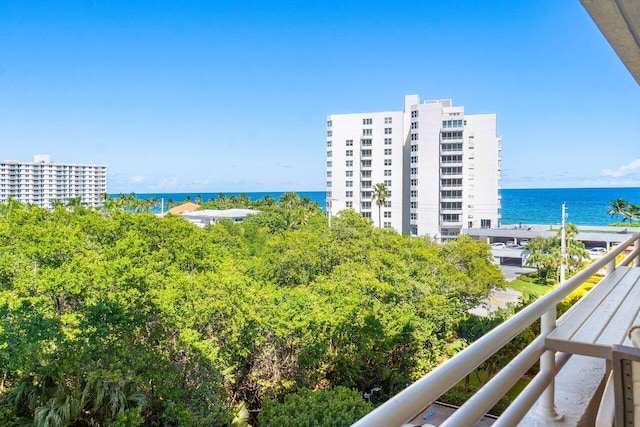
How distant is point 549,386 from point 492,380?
61 cm

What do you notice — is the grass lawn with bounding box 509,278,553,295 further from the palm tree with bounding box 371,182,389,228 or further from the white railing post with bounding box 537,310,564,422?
the white railing post with bounding box 537,310,564,422

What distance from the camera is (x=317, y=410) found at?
748 cm

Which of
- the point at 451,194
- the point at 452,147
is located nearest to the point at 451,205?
the point at 451,194

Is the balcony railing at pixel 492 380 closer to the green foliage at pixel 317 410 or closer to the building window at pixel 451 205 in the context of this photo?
the green foliage at pixel 317 410

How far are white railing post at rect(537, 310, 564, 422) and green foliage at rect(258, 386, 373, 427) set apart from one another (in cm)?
623

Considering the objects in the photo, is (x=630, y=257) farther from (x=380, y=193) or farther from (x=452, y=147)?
(x=452, y=147)

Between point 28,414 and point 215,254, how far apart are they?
22.1 ft

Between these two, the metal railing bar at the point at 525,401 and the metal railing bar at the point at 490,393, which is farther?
the metal railing bar at the point at 525,401

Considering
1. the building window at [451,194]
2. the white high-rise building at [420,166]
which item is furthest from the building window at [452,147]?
the building window at [451,194]

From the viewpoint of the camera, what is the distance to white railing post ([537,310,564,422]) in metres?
1.36

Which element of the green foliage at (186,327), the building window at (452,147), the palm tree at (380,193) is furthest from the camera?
the palm tree at (380,193)

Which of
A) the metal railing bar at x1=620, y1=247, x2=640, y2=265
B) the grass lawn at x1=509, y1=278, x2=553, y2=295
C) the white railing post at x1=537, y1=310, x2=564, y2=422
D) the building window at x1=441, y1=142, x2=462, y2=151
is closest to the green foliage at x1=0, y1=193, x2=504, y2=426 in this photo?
the metal railing bar at x1=620, y1=247, x2=640, y2=265

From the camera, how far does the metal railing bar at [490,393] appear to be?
0.69 meters

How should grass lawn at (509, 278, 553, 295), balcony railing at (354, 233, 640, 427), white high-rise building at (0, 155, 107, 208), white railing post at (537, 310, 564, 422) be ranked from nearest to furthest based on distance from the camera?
balcony railing at (354, 233, 640, 427)
white railing post at (537, 310, 564, 422)
grass lawn at (509, 278, 553, 295)
white high-rise building at (0, 155, 107, 208)
